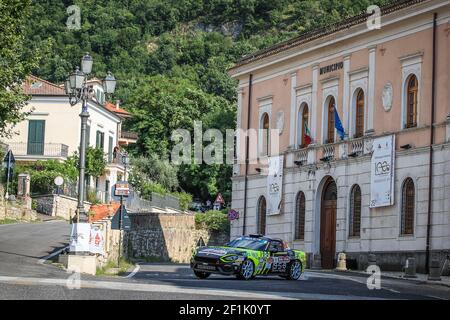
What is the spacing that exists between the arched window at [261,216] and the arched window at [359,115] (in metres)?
9.07

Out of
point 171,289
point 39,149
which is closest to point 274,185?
point 39,149

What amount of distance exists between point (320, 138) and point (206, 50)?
9064cm

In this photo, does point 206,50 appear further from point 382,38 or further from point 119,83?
point 382,38

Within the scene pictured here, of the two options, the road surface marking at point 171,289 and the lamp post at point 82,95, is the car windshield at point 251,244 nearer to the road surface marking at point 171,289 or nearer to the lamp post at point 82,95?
the lamp post at point 82,95

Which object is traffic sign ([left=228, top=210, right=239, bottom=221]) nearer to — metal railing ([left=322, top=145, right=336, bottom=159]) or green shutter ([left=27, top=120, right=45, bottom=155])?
metal railing ([left=322, top=145, right=336, bottom=159])

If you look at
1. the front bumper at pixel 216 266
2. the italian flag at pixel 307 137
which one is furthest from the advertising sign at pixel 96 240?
the italian flag at pixel 307 137

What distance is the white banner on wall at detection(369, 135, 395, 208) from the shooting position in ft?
163

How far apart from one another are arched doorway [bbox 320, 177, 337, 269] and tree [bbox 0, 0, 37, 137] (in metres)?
14.3

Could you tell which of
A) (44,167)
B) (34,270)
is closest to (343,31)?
(34,270)

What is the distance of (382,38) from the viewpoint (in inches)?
2035

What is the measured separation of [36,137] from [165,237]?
21076 mm

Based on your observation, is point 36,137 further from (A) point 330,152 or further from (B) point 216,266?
(B) point 216,266

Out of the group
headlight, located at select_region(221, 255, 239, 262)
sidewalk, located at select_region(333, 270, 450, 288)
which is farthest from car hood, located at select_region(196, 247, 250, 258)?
sidewalk, located at select_region(333, 270, 450, 288)

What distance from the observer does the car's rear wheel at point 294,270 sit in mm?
39562
